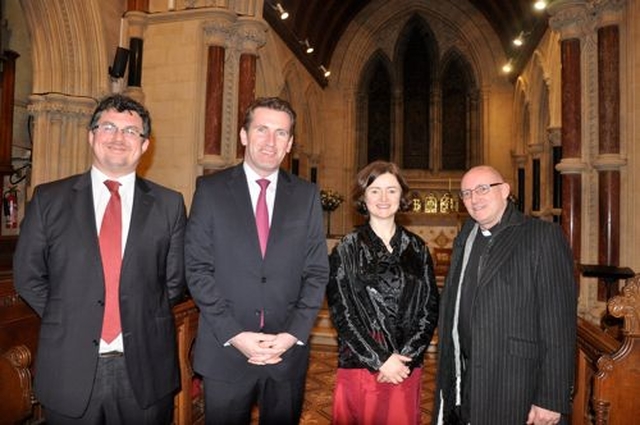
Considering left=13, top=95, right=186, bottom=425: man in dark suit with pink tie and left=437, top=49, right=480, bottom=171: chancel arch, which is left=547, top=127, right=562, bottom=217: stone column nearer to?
left=437, top=49, right=480, bottom=171: chancel arch

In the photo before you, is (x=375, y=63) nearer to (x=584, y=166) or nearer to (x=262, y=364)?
(x=584, y=166)

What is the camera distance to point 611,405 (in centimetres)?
179

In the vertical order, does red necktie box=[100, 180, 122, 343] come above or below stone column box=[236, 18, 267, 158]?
below

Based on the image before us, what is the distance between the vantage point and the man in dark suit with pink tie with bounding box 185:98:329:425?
1732 mm

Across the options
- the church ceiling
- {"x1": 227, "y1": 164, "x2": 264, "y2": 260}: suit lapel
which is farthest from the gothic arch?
{"x1": 227, "y1": 164, "x2": 264, "y2": 260}: suit lapel

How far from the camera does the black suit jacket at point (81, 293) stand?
5.17ft

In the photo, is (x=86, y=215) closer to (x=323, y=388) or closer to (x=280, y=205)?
(x=280, y=205)

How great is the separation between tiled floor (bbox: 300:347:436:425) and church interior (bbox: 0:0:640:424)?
0.51 metres

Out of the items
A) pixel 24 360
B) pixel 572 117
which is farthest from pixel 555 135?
pixel 24 360

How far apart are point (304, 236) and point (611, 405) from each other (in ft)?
4.81

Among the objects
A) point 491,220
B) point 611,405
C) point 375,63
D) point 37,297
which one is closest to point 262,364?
point 37,297

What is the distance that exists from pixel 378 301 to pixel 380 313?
0.06 m

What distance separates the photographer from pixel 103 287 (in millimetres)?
1630

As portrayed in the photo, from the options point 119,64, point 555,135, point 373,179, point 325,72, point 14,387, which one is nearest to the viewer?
point 14,387
